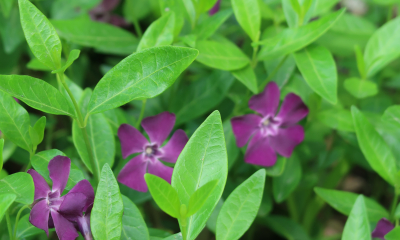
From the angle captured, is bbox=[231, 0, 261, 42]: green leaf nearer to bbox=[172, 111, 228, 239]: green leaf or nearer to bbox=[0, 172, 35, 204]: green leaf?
bbox=[172, 111, 228, 239]: green leaf

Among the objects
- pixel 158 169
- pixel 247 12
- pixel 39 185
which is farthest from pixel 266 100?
pixel 39 185

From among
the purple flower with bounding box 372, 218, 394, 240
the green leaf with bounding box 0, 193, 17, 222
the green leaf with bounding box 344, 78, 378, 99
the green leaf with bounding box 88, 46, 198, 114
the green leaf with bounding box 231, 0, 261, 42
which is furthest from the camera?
the green leaf with bounding box 344, 78, 378, 99

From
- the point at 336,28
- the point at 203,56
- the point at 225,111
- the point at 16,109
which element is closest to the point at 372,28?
the point at 336,28

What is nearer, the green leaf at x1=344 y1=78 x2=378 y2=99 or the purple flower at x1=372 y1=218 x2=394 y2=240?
the purple flower at x1=372 y1=218 x2=394 y2=240

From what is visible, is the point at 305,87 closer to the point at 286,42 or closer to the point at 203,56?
the point at 286,42

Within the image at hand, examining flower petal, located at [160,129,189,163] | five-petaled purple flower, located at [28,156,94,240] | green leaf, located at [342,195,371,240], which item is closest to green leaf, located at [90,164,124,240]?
five-petaled purple flower, located at [28,156,94,240]

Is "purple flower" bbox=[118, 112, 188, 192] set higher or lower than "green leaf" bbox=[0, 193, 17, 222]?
lower

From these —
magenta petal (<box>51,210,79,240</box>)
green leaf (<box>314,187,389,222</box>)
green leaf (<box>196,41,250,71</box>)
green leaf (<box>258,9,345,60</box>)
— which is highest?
green leaf (<box>258,9,345,60</box>)
